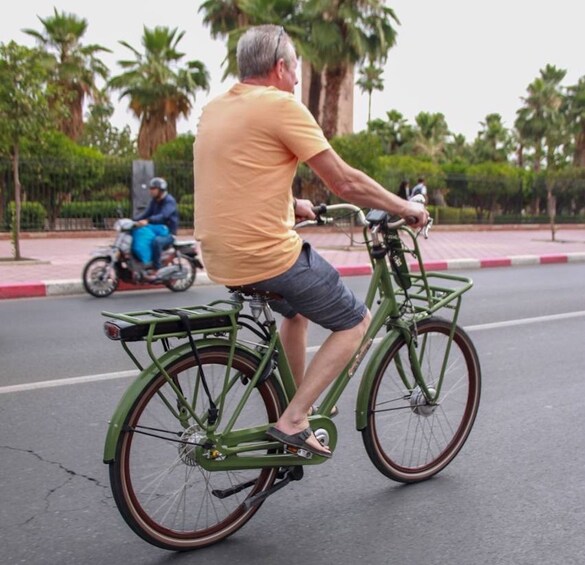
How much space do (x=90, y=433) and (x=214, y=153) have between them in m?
2.14

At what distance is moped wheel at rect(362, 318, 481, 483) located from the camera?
3420 mm

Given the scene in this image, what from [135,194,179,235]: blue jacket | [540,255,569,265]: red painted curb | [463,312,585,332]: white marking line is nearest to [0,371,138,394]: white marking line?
[463,312,585,332]: white marking line

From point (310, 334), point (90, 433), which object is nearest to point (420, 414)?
point (90, 433)

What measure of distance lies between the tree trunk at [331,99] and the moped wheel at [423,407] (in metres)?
25.6

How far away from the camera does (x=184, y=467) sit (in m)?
3.02

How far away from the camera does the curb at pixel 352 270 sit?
10555 millimetres

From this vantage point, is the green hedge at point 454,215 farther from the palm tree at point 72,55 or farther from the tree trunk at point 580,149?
the tree trunk at point 580,149

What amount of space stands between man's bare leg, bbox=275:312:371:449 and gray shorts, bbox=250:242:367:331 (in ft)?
0.15

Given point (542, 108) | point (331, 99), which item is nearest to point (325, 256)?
point (331, 99)

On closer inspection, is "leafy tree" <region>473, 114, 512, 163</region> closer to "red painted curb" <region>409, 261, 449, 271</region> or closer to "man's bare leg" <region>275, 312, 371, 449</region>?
"red painted curb" <region>409, 261, 449, 271</region>

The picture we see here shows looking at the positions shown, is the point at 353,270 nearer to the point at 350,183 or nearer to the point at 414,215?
the point at 414,215

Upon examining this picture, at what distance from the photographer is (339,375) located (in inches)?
123

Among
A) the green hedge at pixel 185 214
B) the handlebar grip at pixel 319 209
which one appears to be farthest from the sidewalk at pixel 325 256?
the handlebar grip at pixel 319 209

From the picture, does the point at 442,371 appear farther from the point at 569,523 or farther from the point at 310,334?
the point at 310,334
